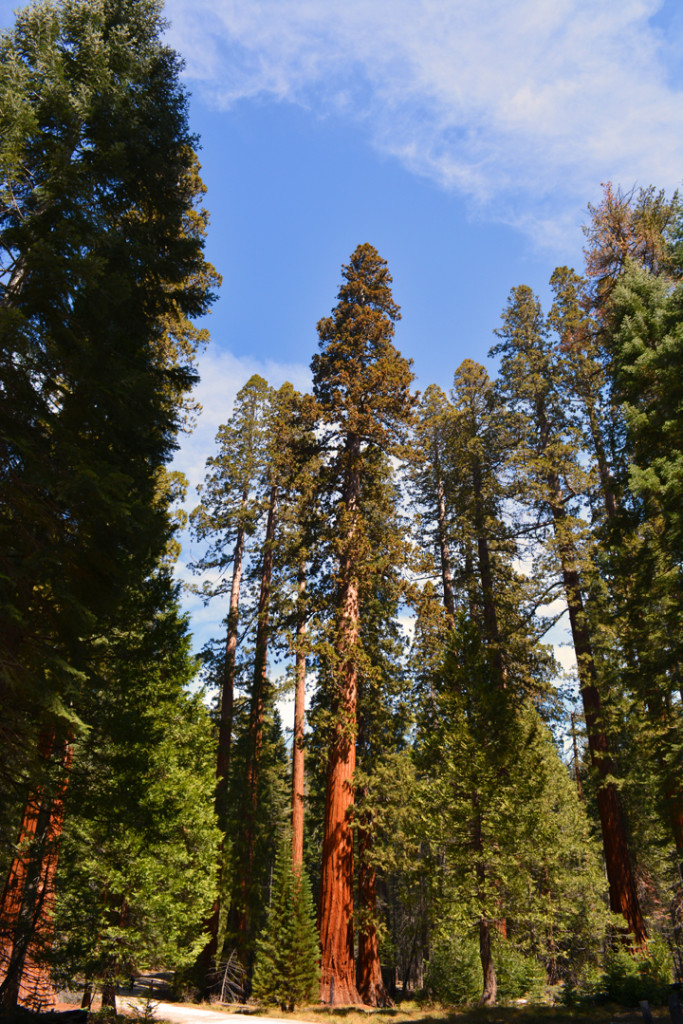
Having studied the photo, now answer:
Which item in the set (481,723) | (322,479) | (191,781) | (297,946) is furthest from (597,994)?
(322,479)

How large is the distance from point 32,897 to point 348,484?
11.3 meters

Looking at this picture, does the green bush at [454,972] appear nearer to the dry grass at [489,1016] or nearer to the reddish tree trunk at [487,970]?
the reddish tree trunk at [487,970]

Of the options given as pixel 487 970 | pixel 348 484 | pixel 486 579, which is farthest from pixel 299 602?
pixel 487 970

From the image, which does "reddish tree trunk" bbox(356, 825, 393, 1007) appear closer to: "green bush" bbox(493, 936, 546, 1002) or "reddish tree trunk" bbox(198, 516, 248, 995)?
"green bush" bbox(493, 936, 546, 1002)

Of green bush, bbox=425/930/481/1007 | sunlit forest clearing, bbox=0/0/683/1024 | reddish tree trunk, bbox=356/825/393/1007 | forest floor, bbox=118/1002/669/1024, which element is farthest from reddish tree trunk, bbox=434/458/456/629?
forest floor, bbox=118/1002/669/1024

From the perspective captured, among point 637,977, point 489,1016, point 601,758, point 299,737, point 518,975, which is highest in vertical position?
point 299,737

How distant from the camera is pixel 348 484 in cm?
1684

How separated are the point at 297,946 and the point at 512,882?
602 cm

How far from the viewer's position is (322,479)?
670 inches

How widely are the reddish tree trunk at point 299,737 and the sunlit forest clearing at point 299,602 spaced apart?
172 mm

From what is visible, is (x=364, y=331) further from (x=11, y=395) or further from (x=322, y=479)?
(x=11, y=395)

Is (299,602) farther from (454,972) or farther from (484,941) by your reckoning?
(454,972)

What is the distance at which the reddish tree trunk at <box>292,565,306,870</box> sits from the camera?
14602mm

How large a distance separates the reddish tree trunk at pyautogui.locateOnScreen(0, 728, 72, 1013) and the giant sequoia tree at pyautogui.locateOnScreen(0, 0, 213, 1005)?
8cm
